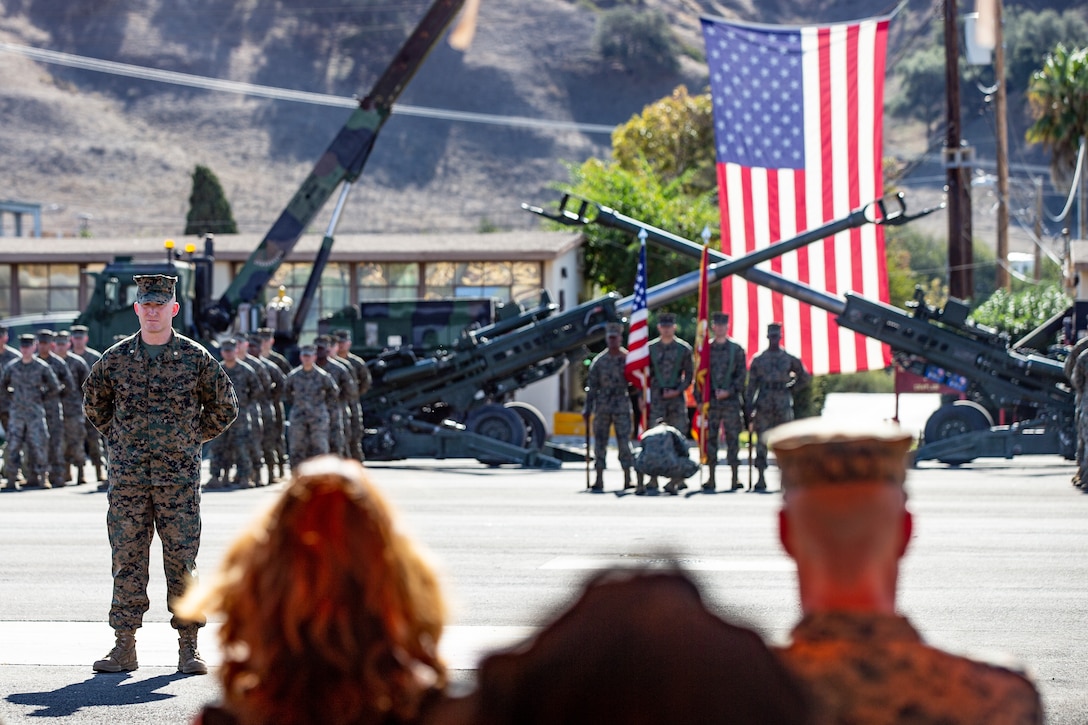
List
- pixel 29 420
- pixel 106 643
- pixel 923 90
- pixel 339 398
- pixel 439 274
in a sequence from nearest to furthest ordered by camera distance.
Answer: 1. pixel 106 643
2. pixel 29 420
3. pixel 339 398
4. pixel 439 274
5. pixel 923 90

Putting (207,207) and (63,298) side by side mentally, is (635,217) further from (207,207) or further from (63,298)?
(207,207)

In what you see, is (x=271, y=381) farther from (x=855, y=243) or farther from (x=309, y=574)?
(x=309, y=574)

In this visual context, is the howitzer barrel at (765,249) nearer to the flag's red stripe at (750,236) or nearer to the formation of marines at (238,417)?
the flag's red stripe at (750,236)

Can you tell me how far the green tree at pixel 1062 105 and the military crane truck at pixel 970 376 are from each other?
21523 millimetres

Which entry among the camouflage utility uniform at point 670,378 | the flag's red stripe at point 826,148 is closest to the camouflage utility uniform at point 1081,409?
the camouflage utility uniform at point 670,378

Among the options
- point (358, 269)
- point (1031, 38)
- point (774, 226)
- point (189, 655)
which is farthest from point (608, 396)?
point (1031, 38)

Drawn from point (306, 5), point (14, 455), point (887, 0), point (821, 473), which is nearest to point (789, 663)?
point (821, 473)

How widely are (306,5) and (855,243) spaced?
403 feet

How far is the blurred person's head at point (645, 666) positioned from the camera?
2.23 m

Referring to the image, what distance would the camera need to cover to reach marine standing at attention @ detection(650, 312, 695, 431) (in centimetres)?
1892

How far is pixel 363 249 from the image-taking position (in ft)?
117

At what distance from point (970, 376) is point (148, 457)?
1586 centimetres

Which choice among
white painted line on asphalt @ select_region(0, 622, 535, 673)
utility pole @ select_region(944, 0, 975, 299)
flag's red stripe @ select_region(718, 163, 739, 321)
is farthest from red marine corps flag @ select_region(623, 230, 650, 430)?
utility pole @ select_region(944, 0, 975, 299)

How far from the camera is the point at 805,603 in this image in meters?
2.79
